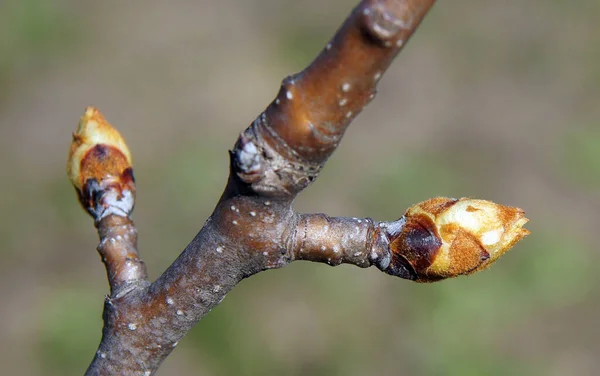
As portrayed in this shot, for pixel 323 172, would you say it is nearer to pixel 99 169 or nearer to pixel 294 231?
pixel 99 169

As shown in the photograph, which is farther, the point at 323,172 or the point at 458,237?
the point at 323,172

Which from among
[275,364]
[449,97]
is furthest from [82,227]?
[449,97]

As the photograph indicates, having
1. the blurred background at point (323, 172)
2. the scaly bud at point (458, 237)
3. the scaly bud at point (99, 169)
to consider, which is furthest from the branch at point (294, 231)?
the blurred background at point (323, 172)

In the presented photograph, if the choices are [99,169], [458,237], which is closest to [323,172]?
[99,169]

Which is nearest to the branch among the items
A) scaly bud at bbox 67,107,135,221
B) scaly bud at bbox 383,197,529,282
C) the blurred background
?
scaly bud at bbox 383,197,529,282

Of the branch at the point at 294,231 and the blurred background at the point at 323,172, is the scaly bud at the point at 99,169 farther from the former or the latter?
the blurred background at the point at 323,172

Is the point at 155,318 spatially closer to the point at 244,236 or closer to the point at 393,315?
the point at 244,236
